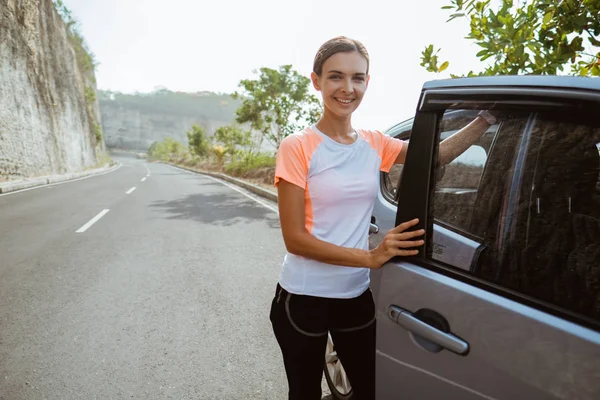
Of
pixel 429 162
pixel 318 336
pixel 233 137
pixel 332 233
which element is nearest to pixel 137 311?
pixel 318 336

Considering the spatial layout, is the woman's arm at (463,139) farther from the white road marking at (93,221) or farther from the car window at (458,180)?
the white road marking at (93,221)

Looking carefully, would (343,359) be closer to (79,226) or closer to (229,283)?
(229,283)

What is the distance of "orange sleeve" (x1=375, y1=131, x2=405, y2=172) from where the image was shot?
1566 mm

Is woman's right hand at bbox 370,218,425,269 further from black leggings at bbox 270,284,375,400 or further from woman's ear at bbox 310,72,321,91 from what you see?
woman's ear at bbox 310,72,321,91

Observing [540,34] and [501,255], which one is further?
[540,34]

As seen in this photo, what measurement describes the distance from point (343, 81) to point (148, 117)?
139970 mm

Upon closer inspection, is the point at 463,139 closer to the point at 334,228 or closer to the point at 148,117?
the point at 334,228

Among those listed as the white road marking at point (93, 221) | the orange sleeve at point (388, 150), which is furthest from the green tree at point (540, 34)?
the white road marking at point (93, 221)

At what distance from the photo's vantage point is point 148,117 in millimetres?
129500

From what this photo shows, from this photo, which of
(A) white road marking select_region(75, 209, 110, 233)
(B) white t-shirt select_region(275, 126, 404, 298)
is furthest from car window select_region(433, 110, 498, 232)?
(A) white road marking select_region(75, 209, 110, 233)

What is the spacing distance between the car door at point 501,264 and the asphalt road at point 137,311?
5.10ft

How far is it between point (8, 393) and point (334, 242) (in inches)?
92.4

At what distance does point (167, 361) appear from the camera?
2752 millimetres

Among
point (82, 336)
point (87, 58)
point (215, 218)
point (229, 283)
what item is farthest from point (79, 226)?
point (87, 58)
